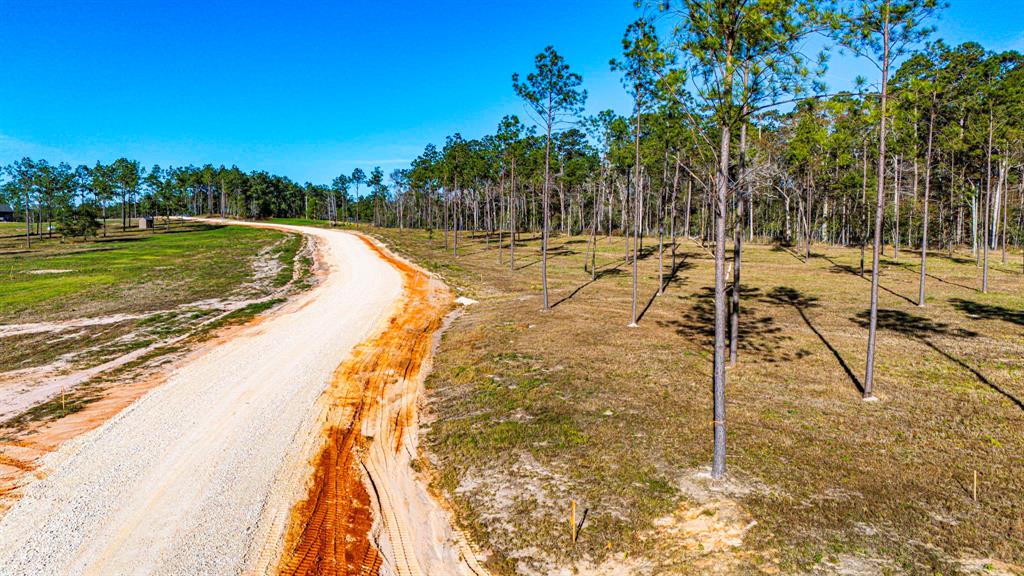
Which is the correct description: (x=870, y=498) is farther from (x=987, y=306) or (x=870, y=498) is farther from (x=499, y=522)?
(x=987, y=306)

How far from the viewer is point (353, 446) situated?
1063cm

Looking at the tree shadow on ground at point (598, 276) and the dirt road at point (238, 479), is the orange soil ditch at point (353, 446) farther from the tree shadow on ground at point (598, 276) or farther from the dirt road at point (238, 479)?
the tree shadow on ground at point (598, 276)

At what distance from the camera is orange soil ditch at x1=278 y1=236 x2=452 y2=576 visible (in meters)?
7.10

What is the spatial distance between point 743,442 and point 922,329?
1520cm

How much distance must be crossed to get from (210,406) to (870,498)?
14.5m

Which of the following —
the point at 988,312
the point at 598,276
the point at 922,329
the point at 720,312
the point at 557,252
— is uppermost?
the point at 557,252

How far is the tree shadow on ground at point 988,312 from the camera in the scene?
20484mm

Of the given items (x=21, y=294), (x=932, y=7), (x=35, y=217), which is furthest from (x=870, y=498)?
(x=35, y=217)

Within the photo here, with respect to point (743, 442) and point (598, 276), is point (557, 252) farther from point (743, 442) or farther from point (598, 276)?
point (743, 442)

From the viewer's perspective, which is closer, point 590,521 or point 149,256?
point 590,521


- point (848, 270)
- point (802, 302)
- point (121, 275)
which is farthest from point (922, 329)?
point (121, 275)

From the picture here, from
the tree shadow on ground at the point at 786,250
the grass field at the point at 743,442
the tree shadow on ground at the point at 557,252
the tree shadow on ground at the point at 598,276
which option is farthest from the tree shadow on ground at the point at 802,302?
the tree shadow on ground at the point at 557,252

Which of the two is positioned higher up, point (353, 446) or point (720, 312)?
point (720, 312)

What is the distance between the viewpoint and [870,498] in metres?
7.77
